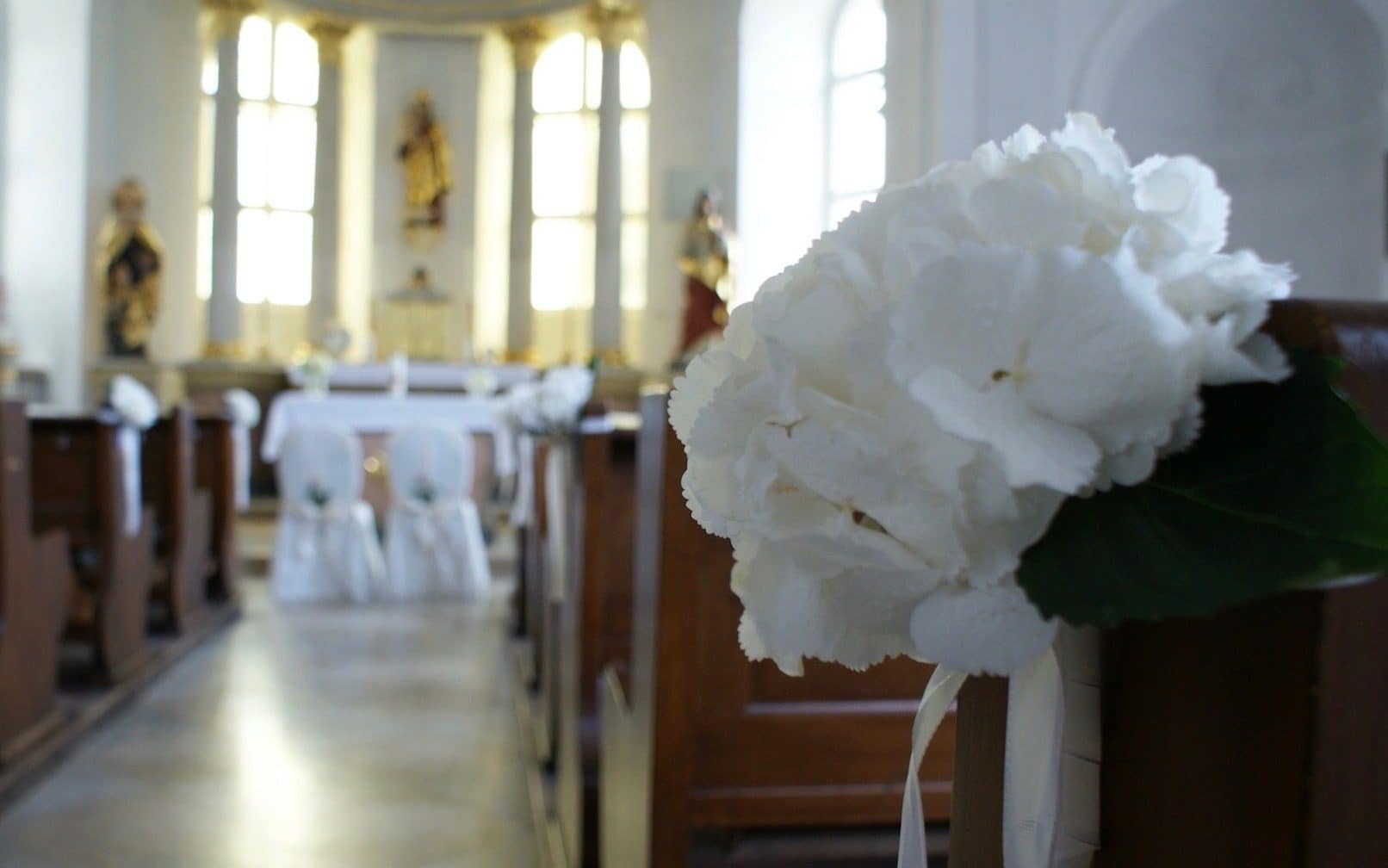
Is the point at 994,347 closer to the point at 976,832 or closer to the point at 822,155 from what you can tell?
A: the point at 976,832

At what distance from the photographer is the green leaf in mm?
342

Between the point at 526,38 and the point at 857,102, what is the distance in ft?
34.6

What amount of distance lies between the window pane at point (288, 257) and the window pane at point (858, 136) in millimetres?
10921

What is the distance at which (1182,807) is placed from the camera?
427mm

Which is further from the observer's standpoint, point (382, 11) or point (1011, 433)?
point (382, 11)

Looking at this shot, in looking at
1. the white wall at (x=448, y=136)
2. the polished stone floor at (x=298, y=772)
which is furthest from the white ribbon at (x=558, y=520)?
the white wall at (x=448, y=136)

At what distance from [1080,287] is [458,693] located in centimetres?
403

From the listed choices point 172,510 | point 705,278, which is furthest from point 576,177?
point 172,510

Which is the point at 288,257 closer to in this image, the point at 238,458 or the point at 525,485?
the point at 238,458

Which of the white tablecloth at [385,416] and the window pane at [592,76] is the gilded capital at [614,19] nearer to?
the window pane at [592,76]

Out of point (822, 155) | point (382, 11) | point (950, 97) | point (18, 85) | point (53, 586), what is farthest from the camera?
point (382, 11)

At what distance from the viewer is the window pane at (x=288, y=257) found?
11.6 meters

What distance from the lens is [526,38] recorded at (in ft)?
36.7

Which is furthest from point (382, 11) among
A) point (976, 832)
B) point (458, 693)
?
point (976, 832)
